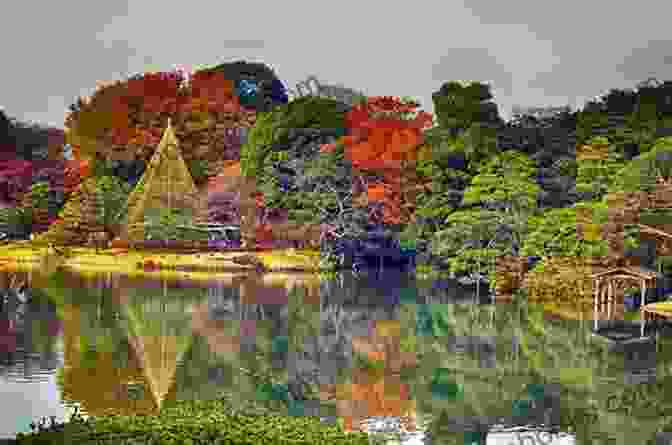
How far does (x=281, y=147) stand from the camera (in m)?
28.9

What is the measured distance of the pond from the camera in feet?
29.1

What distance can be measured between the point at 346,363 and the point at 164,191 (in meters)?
18.3

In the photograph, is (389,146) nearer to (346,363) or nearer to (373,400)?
(346,363)

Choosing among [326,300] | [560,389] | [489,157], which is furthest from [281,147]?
[560,389]

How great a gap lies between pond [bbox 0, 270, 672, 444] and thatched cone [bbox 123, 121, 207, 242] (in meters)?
8.98

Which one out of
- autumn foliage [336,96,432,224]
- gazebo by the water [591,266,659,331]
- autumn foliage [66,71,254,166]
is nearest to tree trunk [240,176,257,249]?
autumn foliage [336,96,432,224]

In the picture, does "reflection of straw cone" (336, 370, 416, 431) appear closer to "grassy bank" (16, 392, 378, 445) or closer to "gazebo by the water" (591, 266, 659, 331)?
"grassy bank" (16, 392, 378, 445)

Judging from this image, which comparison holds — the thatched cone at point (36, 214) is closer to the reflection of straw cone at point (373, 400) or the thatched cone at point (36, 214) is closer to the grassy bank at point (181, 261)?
the grassy bank at point (181, 261)

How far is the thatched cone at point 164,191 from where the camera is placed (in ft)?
93.6

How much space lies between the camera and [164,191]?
28844 millimetres

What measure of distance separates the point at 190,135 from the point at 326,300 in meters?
15.6

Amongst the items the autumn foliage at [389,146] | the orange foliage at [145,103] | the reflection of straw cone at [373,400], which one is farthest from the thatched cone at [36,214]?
the reflection of straw cone at [373,400]

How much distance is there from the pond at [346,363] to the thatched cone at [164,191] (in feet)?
29.5

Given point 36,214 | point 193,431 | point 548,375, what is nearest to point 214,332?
point 548,375
